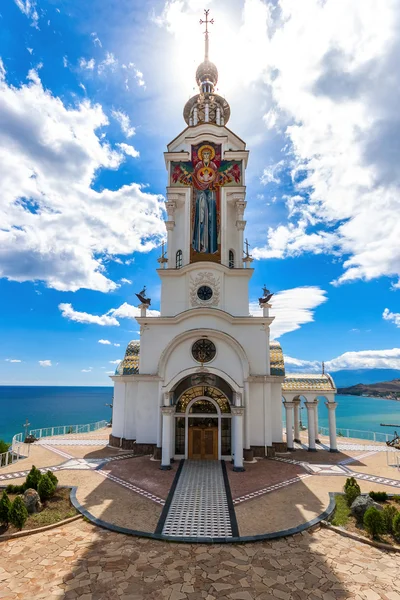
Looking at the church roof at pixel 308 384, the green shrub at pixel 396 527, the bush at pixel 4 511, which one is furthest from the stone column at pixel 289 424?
the bush at pixel 4 511

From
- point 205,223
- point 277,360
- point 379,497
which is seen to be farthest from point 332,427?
point 205,223

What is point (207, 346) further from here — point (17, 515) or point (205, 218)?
point (17, 515)

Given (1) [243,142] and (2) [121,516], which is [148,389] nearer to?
(2) [121,516]

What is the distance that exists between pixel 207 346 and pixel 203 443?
17.6 ft

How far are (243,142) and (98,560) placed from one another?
24.9 metres

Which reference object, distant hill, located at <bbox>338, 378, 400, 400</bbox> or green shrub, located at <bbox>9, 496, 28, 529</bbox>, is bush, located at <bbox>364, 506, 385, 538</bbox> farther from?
distant hill, located at <bbox>338, 378, 400, 400</bbox>

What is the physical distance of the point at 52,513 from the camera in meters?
11.0

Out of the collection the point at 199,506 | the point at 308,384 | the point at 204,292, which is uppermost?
the point at 204,292

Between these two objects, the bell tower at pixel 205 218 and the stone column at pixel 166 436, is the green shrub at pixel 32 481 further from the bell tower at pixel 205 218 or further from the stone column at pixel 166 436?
the bell tower at pixel 205 218

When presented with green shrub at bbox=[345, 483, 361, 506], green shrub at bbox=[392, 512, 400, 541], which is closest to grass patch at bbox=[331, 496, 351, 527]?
green shrub at bbox=[345, 483, 361, 506]

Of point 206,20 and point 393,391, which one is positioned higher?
point 206,20

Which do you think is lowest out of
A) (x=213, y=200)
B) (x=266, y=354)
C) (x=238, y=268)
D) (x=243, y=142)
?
(x=266, y=354)

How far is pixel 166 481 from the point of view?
14.5 meters

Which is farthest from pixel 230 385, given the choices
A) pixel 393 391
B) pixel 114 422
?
pixel 393 391
